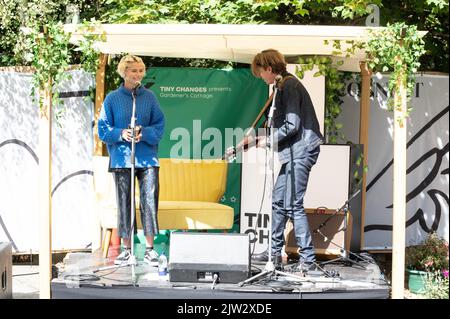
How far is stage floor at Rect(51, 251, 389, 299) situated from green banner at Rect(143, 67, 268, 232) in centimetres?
225

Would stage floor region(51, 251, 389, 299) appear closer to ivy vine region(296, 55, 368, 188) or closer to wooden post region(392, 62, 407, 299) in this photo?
wooden post region(392, 62, 407, 299)

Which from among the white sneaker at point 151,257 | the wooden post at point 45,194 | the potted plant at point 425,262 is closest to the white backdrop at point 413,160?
the potted plant at point 425,262

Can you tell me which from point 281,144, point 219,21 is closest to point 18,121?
point 219,21

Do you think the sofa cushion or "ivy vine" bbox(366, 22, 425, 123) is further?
the sofa cushion

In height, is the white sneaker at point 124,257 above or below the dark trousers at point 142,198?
below

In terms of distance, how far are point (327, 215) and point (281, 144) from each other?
1.31 m

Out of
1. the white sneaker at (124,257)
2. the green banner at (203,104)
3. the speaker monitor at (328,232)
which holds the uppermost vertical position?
the green banner at (203,104)

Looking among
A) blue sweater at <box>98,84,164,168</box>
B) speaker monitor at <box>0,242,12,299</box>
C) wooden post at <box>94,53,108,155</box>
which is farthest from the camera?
wooden post at <box>94,53,108,155</box>

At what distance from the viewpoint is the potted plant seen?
7727mm

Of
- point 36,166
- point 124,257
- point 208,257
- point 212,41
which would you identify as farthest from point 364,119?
point 36,166

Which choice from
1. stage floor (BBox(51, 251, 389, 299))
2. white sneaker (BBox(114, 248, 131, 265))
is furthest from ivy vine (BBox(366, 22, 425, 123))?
white sneaker (BBox(114, 248, 131, 265))

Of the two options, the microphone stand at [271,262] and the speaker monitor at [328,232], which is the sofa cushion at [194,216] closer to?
the speaker monitor at [328,232]

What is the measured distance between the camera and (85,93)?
27.5 feet

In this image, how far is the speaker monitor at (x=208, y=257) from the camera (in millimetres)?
6379
